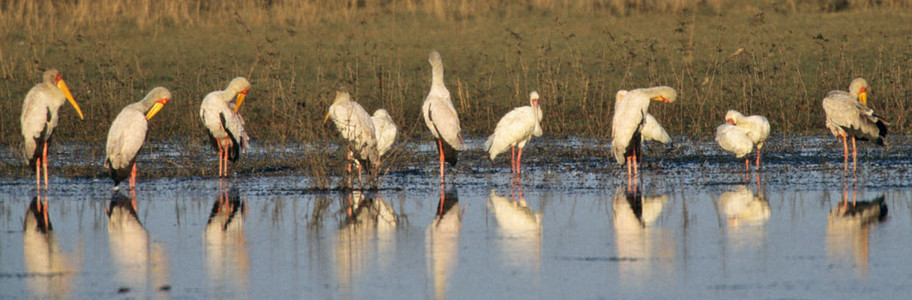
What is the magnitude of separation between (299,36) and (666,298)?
55.7 ft

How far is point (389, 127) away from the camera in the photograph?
1169 centimetres

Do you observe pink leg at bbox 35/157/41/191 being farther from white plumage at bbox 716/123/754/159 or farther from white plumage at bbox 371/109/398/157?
white plumage at bbox 716/123/754/159

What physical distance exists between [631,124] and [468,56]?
970 centimetres

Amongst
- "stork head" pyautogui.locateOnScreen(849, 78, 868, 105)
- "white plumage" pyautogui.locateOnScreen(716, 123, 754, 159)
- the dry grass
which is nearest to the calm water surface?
"white plumage" pyautogui.locateOnScreen(716, 123, 754, 159)

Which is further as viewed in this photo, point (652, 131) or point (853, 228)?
point (652, 131)

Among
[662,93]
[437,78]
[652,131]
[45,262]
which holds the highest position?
[437,78]

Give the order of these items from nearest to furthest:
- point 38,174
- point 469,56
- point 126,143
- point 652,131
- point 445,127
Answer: point 126,143
point 38,174
point 445,127
point 652,131
point 469,56

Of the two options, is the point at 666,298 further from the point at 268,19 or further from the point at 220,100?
the point at 268,19

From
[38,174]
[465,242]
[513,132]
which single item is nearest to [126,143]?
[38,174]

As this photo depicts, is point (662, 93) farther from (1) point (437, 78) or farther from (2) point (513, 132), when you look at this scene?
(1) point (437, 78)

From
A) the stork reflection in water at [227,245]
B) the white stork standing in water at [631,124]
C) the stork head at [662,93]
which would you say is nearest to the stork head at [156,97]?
the stork reflection in water at [227,245]

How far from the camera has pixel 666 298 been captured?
5.95 meters

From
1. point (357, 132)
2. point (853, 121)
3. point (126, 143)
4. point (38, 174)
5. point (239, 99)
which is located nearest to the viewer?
point (126, 143)

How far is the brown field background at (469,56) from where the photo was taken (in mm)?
15836
